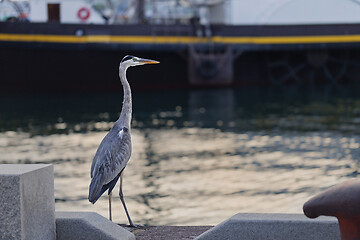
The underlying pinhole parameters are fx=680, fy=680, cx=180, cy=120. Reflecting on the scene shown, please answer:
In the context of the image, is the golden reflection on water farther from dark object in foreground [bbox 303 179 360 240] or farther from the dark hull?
the dark hull

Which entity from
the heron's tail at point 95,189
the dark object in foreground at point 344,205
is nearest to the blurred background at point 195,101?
the heron's tail at point 95,189

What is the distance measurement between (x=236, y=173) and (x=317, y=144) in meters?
4.07

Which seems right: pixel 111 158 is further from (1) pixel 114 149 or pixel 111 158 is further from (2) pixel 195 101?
(2) pixel 195 101

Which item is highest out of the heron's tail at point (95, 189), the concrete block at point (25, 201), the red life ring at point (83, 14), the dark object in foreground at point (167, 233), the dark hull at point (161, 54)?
the concrete block at point (25, 201)

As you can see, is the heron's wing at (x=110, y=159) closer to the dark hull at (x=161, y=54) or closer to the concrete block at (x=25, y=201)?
the concrete block at (x=25, y=201)

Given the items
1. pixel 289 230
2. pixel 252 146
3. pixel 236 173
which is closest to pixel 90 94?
pixel 252 146

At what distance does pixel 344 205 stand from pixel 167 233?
316 cm

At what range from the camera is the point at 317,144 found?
50.2ft

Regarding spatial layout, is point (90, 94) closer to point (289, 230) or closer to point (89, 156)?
point (89, 156)

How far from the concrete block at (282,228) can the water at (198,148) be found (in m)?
3.34

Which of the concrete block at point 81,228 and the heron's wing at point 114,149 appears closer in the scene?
the concrete block at point 81,228

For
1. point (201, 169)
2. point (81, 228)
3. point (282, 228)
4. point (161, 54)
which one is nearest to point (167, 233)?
point (81, 228)

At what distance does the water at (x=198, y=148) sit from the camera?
9.57 meters

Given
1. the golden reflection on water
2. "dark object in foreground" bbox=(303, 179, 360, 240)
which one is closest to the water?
the golden reflection on water
